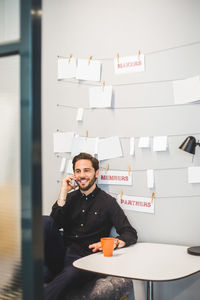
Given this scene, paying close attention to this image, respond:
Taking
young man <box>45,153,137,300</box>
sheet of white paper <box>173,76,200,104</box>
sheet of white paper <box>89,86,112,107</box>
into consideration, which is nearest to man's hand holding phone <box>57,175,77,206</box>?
young man <box>45,153,137,300</box>

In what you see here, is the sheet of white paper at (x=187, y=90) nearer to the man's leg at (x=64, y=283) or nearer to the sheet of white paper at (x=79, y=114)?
the sheet of white paper at (x=79, y=114)

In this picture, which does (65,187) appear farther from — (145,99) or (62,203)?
(145,99)

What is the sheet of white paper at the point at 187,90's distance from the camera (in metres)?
2.28

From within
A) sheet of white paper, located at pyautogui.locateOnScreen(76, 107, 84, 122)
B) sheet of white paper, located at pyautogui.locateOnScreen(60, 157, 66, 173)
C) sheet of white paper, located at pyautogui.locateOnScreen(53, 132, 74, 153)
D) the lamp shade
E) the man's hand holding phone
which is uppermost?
sheet of white paper, located at pyautogui.locateOnScreen(76, 107, 84, 122)

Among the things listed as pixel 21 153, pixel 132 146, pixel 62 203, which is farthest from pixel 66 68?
pixel 21 153

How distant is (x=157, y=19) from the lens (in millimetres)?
2445

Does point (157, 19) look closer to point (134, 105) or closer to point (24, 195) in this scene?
point (134, 105)

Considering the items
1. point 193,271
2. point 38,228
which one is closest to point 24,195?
point 38,228

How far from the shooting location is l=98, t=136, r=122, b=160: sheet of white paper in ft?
8.40

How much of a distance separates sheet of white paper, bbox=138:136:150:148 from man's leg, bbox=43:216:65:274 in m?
0.82

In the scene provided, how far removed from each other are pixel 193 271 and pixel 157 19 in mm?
1711

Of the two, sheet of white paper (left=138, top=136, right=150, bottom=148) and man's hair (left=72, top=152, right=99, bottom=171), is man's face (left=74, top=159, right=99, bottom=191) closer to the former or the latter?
man's hair (left=72, top=152, right=99, bottom=171)

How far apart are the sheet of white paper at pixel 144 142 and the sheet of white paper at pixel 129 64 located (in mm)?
496

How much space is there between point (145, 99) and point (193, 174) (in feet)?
2.08
